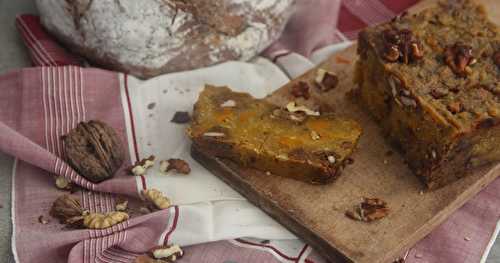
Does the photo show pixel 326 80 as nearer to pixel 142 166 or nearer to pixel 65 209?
pixel 142 166

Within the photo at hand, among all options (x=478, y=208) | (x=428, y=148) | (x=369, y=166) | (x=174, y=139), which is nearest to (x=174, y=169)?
(x=174, y=139)


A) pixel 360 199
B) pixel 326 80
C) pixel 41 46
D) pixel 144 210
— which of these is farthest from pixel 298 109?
pixel 41 46

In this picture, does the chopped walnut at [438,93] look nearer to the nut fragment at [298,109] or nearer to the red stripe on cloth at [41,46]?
the nut fragment at [298,109]

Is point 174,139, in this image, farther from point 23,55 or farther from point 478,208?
point 478,208

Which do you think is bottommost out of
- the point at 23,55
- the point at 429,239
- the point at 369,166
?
the point at 429,239

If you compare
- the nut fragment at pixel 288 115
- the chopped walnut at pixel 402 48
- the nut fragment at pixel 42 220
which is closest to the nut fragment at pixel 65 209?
the nut fragment at pixel 42 220

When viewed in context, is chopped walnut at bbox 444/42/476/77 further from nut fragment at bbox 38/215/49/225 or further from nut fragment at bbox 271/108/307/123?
nut fragment at bbox 38/215/49/225

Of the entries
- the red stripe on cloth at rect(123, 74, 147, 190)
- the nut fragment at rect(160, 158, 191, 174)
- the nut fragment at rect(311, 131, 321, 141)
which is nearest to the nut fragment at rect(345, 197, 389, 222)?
the nut fragment at rect(311, 131, 321, 141)
